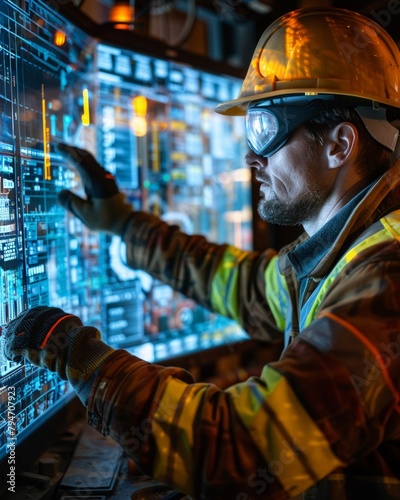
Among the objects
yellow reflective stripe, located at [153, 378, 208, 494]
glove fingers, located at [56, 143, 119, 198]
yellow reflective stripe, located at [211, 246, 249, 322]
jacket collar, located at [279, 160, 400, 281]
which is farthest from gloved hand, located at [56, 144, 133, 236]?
yellow reflective stripe, located at [153, 378, 208, 494]

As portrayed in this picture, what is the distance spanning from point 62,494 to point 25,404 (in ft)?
0.65

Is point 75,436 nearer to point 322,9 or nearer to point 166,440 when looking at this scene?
point 166,440

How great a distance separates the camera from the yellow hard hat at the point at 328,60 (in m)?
1.11

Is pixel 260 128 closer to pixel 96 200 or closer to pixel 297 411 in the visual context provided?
pixel 96 200

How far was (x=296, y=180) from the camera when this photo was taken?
3.89ft

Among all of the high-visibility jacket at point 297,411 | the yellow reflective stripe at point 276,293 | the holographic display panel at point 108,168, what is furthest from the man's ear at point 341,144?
the holographic display panel at point 108,168

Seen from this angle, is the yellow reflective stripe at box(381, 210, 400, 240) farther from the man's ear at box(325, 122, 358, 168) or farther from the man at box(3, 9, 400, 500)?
the man's ear at box(325, 122, 358, 168)

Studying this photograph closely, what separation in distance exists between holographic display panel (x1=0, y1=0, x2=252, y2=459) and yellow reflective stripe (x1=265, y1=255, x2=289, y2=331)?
1.24 feet

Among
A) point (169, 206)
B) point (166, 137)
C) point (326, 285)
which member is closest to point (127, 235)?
point (169, 206)

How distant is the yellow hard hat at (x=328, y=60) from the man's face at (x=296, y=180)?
0.36ft

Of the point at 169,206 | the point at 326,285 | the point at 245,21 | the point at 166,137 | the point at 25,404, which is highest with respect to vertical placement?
the point at 245,21

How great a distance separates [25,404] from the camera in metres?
1.10

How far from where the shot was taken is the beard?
119 cm

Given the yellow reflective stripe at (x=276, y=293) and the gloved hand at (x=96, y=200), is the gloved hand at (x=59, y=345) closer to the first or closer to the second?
the gloved hand at (x=96, y=200)
